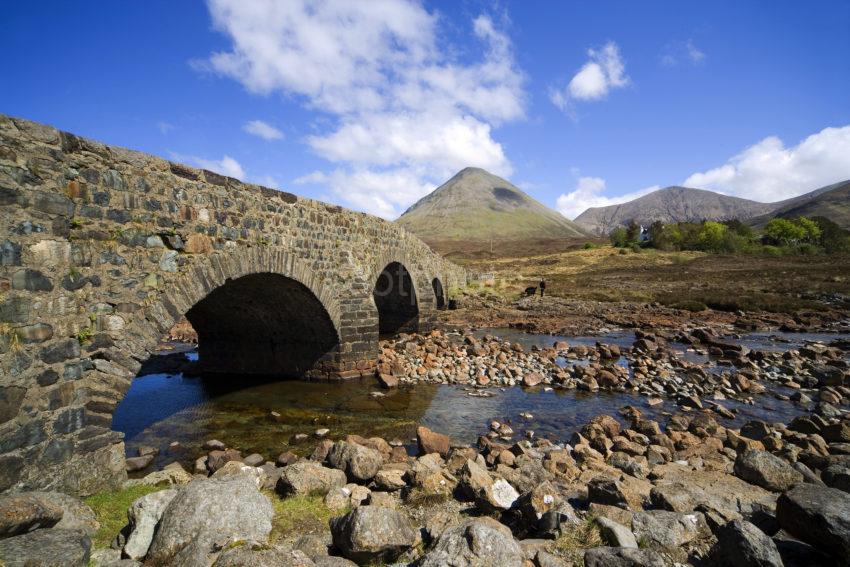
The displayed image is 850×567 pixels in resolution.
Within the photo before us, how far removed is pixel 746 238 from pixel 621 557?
8150cm

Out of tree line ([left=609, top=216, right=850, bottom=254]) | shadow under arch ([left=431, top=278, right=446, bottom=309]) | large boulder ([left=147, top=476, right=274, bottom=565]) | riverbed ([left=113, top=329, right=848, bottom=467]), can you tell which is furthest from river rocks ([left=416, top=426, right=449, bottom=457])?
tree line ([left=609, top=216, right=850, bottom=254])

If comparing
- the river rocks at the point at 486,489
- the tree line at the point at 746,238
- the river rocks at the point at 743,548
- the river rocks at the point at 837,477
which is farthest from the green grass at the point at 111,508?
the tree line at the point at 746,238

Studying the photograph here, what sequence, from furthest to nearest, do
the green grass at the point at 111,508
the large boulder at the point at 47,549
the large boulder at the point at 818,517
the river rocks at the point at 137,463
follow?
the river rocks at the point at 137,463 < the green grass at the point at 111,508 < the large boulder at the point at 818,517 < the large boulder at the point at 47,549

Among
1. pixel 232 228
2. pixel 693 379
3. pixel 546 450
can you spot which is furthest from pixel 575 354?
pixel 232 228

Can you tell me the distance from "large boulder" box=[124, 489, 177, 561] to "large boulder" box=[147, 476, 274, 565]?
15 cm

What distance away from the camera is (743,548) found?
11.1ft

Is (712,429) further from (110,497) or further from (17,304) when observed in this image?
(17,304)

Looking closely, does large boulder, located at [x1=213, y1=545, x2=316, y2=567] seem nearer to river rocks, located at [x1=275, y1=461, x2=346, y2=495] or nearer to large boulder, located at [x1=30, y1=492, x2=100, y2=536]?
large boulder, located at [x1=30, y1=492, x2=100, y2=536]

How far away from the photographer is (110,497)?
17.3 ft

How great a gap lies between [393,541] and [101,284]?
16.3 ft

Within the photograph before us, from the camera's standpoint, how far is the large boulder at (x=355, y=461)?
580 centimetres

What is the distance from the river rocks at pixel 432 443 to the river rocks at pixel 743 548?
4.17 m

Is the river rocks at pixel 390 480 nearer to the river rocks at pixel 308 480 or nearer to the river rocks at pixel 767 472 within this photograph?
the river rocks at pixel 308 480

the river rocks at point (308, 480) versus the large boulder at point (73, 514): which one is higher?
the large boulder at point (73, 514)
